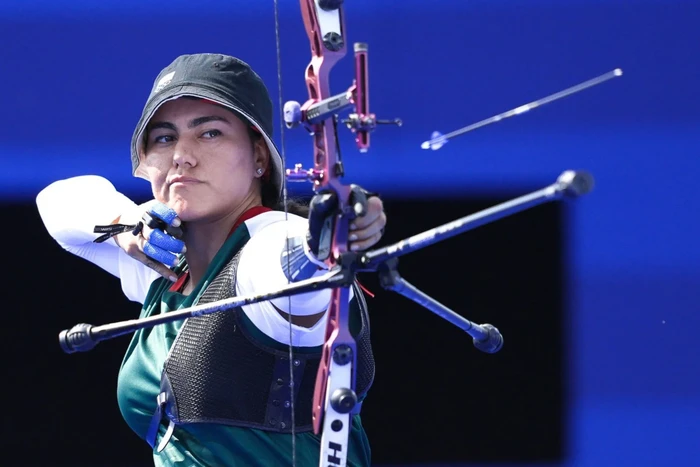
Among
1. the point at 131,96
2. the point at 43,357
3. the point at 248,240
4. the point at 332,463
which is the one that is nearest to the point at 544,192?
the point at 332,463

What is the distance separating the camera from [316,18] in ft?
5.98

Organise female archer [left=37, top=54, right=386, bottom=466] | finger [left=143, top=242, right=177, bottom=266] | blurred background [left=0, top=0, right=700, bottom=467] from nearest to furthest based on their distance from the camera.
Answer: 1. female archer [left=37, top=54, right=386, bottom=466]
2. finger [left=143, top=242, right=177, bottom=266]
3. blurred background [left=0, top=0, right=700, bottom=467]

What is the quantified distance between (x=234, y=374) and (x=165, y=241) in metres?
0.34

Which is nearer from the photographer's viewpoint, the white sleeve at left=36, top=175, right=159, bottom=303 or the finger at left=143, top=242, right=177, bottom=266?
the finger at left=143, top=242, right=177, bottom=266

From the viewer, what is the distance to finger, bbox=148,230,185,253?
2205mm

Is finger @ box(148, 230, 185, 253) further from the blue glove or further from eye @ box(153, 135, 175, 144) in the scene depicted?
eye @ box(153, 135, 175, 144)

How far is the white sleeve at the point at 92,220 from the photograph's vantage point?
8.31 ft

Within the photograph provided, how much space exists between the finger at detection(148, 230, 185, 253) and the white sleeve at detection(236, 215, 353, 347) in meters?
0.24

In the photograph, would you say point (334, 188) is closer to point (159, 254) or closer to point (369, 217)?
point (369, 217)

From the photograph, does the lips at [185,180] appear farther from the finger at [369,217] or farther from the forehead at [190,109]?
the finger at [369,217]

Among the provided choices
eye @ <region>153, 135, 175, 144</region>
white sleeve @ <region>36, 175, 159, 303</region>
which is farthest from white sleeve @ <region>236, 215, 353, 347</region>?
white sleeve @ <region>36, 175, 159, 303</region>

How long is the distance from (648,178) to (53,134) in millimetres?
1589

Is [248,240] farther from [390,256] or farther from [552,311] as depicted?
[552,311]

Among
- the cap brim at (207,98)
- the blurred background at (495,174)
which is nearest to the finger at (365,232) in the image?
the cap brim at (207,98)
